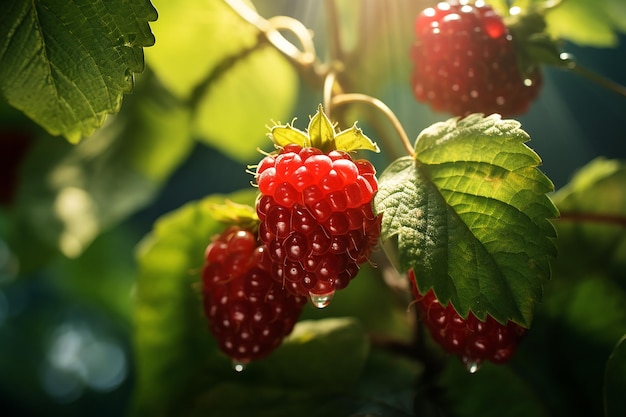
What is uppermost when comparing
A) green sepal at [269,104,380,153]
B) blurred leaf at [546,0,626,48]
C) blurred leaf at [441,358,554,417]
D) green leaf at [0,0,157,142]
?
green leaf at [0,0,157,142]

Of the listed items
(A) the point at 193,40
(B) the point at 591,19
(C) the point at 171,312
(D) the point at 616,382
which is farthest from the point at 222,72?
(D) the point at 616,382

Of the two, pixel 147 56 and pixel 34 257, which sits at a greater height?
pixel 147 56

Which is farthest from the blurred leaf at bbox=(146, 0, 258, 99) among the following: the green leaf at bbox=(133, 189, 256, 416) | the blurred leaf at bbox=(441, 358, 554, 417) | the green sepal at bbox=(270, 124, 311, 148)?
the blurred leaf at bbox=(441, 358, 554, 417)

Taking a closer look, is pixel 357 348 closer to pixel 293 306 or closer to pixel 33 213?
pixel 293 306

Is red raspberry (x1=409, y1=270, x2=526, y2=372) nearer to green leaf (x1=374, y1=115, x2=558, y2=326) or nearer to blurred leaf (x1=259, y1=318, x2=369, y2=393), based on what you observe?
green leaf (x1=374, y1=115, x2=558, y2=326)

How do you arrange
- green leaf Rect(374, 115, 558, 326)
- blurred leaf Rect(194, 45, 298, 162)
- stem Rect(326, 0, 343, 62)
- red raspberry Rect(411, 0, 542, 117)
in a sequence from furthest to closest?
blurred leaf Rect(194, 45, 298, 162), stem Rect(326, 0, 343, 62), red raspberry Rect(411, 0, 542, 117), green leaf Rect(374, 115, 558, 326)

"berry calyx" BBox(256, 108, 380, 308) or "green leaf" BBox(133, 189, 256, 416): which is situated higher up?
"berry calyx" BBox(256, 108, 380, 308)

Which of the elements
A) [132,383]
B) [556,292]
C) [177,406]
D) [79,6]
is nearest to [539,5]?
[556,292]
